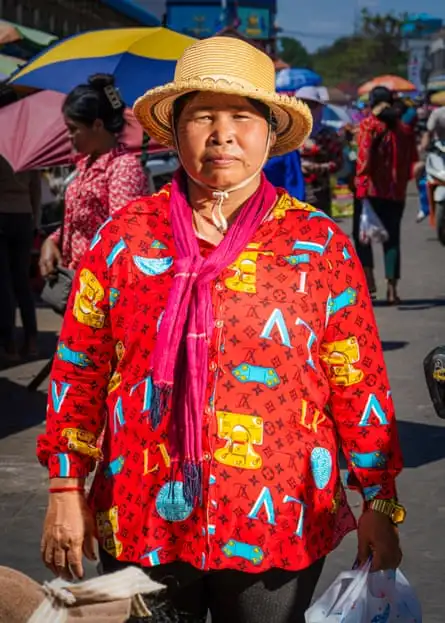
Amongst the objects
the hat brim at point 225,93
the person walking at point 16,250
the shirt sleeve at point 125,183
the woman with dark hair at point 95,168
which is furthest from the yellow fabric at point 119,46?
the hat brim at point 225,93

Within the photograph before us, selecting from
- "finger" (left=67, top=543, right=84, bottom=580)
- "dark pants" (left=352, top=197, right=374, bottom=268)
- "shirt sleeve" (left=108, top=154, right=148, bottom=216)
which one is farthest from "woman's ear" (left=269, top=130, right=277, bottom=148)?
"dark pants" (left=352, top=197, right=374, bottom=268)

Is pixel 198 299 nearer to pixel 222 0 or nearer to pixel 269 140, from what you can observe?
pixel 269 140

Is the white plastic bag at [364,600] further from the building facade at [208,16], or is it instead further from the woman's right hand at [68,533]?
the building facade at [208,16]

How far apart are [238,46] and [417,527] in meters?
3.52

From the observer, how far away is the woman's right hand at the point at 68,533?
3137 millimetres

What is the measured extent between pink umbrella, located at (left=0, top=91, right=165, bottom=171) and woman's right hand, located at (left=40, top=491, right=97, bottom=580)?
5948 millimetres

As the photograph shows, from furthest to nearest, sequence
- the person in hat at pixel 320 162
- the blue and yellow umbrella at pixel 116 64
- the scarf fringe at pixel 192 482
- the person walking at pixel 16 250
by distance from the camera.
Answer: the person in hat at pixel 320 162, the person walking at pixel 16 250, the blue and yellow umbrella at pixel 116 64, the scarf fringe at pixel 192 482

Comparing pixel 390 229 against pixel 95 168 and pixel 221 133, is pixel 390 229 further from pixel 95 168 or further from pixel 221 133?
pixel 221 133

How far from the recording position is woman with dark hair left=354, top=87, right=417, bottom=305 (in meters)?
13.8

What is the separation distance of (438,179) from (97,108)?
4.47 m

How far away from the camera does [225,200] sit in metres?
3.22

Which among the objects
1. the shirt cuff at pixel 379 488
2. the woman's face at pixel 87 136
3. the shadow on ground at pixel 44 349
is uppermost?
the woman's face at pixel 87 136

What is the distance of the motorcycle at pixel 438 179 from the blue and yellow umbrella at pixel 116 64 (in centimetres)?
238

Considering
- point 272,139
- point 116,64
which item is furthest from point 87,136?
point 272,139
